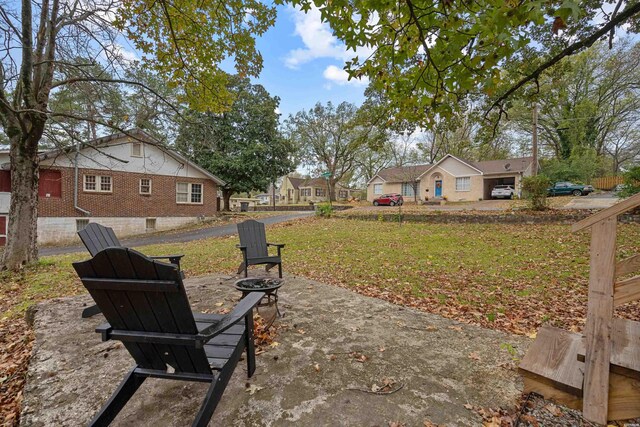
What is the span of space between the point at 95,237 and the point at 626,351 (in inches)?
218

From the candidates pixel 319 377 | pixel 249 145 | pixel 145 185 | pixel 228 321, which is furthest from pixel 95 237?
pixel 249 145

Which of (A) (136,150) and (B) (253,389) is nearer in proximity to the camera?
(B) (253,389)

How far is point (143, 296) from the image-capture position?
1.74 metres

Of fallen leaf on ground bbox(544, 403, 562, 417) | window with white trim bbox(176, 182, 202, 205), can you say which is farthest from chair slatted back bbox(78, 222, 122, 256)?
window with white trim bbox(176, 182, 202, 205)

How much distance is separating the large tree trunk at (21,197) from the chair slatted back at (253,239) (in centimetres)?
531

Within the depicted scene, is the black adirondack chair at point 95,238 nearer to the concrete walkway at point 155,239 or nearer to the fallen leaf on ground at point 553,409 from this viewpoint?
the fallen leaf on ground at point 553,409

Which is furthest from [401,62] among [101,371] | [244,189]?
[244,189]

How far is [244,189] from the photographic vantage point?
22.1 metres

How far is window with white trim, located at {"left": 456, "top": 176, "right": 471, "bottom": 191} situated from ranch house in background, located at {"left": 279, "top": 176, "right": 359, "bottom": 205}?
21620 mm

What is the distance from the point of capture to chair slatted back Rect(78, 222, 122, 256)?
387 cm

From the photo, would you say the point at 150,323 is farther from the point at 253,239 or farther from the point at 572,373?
the point at 253,239

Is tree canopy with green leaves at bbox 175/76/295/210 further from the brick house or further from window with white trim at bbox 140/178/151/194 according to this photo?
window with white trim at bbox 140/178/151/194

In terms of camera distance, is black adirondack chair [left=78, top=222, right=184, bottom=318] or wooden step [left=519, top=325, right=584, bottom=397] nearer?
wooden step [left=519, top=325, right=584, bottom=397]

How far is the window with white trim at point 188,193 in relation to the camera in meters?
18.3
